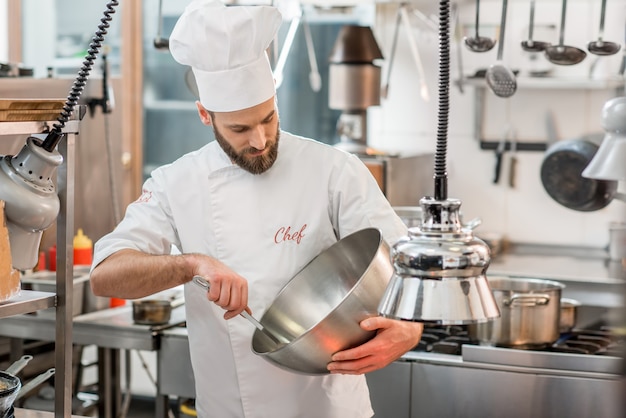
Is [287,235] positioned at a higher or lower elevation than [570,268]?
higher

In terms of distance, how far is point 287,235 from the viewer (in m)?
2.00

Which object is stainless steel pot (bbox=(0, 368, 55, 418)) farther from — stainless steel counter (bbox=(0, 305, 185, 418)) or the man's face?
stainless steel counter (bbox=(0, 305, 185, 418))

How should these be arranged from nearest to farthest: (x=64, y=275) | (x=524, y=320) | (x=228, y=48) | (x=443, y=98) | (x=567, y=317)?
1. (x=443, y=98)
2. (x=64, y=275)
3. (x=228, y=48)
4. (x=524, y=320)
5. (x=567, y=317)

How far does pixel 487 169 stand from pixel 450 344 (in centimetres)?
161

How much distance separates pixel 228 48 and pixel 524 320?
1.14 m

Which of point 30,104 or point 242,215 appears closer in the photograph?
point 30,104

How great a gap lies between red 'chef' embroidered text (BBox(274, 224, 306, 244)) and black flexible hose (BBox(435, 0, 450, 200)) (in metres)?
1.00

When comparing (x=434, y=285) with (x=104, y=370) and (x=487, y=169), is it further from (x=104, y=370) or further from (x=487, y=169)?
(x=487, y=169)

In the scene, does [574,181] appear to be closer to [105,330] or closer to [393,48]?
[393,48]

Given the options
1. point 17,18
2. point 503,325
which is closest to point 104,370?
point 503,325

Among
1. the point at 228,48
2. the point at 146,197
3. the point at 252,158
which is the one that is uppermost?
the point at 228,48

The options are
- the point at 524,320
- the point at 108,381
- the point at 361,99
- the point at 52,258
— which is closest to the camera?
the point at 524,320

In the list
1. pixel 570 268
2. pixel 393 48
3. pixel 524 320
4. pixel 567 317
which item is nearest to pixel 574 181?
pixel 570 268

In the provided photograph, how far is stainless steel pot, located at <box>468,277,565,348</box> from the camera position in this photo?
2.43 meters
